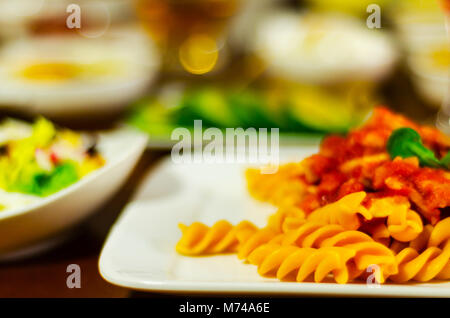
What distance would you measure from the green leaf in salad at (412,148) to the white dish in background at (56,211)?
0.72 m

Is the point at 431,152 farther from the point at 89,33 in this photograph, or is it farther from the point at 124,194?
the point at 89,33

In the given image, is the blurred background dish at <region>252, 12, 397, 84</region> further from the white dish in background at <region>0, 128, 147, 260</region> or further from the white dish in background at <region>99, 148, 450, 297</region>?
the white dish in background at <region>0, 128, 147, 260</region>

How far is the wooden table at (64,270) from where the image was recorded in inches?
49.4

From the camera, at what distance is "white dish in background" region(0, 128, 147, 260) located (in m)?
1.25

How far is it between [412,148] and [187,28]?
2.41 m

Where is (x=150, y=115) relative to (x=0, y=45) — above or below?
below

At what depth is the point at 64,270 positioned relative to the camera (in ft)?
4.42

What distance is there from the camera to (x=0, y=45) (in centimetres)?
430

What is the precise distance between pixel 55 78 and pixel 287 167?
63.5 inches

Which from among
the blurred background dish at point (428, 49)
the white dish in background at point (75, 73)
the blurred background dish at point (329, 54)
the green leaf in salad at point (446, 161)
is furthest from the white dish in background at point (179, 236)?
the blurred background dish at point (329, 54)

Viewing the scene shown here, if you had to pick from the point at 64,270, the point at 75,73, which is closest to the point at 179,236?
the point at 64,270
